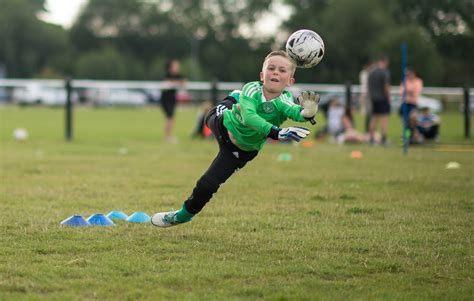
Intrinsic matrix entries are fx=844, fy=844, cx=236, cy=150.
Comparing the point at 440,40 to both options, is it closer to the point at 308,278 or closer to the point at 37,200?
the point at 37,200

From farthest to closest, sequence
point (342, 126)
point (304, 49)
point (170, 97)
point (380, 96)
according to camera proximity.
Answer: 1. point (342, 126)
2. point (170, 97)
3. point (380, 96)
4. point (304, 49)

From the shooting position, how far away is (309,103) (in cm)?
712

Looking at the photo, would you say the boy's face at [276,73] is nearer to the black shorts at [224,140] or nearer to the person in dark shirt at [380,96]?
the black shorts at [224,140]

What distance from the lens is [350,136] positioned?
21.7 m

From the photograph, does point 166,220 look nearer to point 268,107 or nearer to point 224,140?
point 224,140

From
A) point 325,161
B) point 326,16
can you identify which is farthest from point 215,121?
point 326,16

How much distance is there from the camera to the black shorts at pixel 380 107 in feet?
68.3

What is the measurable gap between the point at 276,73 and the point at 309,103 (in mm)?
649

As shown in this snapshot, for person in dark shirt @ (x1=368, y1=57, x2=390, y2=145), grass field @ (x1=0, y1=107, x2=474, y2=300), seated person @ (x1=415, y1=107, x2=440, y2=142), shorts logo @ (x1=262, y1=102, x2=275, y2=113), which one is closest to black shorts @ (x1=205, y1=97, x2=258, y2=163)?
shorts logo @ (x1=262, y1=102, x2=275, y2=113)

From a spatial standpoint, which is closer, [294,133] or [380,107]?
[294,133]

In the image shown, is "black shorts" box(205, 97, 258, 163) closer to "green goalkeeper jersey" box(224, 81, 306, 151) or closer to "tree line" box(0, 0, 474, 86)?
"green goalkeeper jersey" box(224, 81, 306, 151)

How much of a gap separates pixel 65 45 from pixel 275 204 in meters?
95.6

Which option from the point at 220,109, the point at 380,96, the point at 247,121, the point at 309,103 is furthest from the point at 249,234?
the point at 380,96

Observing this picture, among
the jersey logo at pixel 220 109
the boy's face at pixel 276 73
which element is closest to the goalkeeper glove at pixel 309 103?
the boy's face at pixel 276 73
